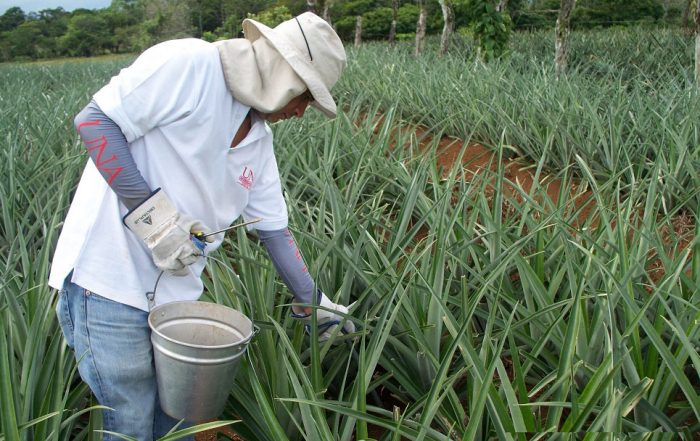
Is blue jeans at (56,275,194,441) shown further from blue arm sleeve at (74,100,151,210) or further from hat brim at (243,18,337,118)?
hat brim at (243,18,337,118)

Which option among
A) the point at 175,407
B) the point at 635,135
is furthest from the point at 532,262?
the point at 635,135

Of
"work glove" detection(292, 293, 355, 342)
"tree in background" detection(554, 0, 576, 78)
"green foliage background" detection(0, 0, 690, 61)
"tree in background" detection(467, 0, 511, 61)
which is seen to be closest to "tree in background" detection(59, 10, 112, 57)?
"green foliage background" detection(0, 0, 690, 61)

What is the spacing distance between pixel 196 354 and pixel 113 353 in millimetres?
202

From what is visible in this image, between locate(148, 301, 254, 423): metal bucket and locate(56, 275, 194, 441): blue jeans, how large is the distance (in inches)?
1.7

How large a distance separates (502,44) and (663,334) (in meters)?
6.26

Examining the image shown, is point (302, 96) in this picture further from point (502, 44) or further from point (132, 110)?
point (502, 44)

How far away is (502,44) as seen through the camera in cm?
746

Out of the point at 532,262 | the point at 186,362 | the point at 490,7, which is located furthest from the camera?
the point at 490,7

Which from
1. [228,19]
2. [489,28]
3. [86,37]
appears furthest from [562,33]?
[86,37]

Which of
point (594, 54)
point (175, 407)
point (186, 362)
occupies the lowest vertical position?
point (594, 54)

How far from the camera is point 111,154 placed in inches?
47.1

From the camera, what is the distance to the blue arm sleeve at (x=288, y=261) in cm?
153

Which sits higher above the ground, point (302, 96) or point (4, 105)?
point (302, 96)

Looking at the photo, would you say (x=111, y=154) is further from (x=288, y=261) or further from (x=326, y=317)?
(x=326, y=317)
